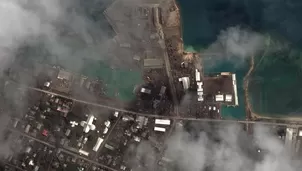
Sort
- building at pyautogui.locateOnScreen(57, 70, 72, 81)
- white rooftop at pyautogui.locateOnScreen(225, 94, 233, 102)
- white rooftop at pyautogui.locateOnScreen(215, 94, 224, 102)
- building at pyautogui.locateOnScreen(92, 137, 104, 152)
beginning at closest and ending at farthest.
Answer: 1. white rooftop at pyautogui.locateOnScreen(225, 94, 233, 102)
2. white rooftop at pyautogui.locateOnScreen(215, 94, 224, 102)
3. building at pyautogui.locateOnScreen(92, 137, 104, 152)
4. building at pyautogui.locateOnScreen(57, 70, 72, 81)

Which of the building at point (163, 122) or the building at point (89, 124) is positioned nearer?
the building at point (163, 122)

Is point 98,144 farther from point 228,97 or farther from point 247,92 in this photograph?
point 247,92

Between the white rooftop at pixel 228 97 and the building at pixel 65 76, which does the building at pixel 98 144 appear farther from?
the white rooftop at pixel 228 97

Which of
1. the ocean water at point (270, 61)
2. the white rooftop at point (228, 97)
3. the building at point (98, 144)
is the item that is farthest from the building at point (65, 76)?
the white rooftop at point (228, 97)

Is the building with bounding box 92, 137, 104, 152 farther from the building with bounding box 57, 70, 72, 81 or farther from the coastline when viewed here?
the coastline

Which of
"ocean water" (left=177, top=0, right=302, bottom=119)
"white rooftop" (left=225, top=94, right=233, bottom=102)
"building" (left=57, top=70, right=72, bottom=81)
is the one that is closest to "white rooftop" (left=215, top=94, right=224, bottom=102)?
"white rooftop" (left=225, top=94, right=233, bottom=102)

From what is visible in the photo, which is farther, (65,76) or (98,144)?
(65,76)

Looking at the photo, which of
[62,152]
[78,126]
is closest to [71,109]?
[78,126]

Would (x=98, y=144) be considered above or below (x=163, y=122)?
below

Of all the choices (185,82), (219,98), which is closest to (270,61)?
(219,98)

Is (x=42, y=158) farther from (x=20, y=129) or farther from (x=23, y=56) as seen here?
(x=23, y=56)
